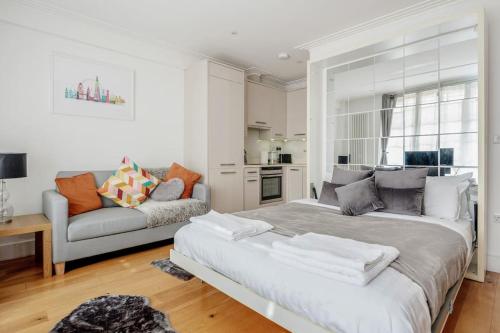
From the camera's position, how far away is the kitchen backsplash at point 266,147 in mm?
5531

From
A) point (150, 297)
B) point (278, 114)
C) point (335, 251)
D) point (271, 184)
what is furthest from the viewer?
point (278, 114)

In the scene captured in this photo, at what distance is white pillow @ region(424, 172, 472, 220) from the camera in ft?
7.71

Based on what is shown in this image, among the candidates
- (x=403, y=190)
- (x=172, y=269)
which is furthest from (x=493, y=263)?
(x=172, y=269)

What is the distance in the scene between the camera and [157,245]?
130 inches

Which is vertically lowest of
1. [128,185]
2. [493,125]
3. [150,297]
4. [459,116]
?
[150,297]

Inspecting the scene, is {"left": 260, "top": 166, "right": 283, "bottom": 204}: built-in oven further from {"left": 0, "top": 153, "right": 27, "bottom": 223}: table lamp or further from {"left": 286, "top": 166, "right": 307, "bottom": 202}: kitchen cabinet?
{"left": 0, "top": 153, "right": 27, "bottom": 223}: table lamp

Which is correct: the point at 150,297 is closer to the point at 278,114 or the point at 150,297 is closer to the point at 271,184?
the point at 271,184

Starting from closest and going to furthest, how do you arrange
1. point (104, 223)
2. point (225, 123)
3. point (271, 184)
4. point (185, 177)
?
point (104, 223), point (185, 177), point (225, 123), point (271, 184)

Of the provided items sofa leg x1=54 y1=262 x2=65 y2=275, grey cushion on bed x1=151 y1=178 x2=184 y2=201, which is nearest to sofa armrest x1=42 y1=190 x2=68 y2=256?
sofa leg x1=54 y1=262 x2=65 y2=275

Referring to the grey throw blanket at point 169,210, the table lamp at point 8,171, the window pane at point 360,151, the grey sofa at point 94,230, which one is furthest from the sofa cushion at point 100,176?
the window pane at point 360,151

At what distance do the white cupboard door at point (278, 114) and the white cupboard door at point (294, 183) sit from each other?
82 cm

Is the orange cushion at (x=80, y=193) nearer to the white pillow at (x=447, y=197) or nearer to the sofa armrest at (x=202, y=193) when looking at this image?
the sofa armrest at (x=202, y=193)

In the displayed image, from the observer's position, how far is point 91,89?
3430 mm

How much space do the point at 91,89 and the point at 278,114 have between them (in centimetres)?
341
